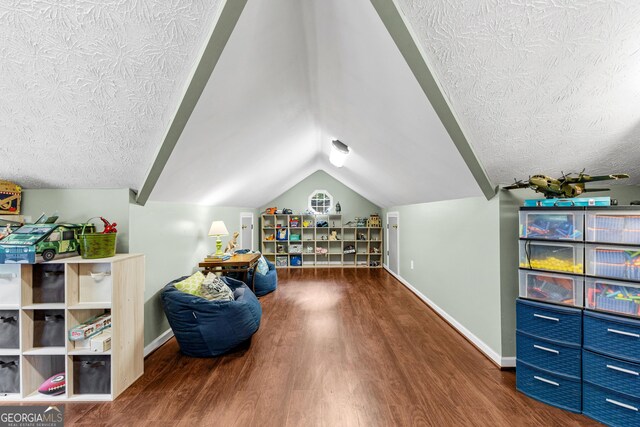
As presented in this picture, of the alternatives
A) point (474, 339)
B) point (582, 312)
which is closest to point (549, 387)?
point (582, 312)

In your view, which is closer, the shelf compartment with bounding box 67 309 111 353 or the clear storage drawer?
the clear storage drawer

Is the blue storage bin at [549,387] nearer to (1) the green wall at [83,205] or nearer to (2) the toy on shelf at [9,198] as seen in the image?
(1) the green wall at [83,205]

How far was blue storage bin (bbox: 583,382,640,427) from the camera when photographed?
1.43 metres

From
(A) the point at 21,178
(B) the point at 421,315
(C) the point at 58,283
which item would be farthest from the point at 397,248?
(A) the point at 21,178

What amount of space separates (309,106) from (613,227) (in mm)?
2550

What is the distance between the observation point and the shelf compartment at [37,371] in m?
1.73

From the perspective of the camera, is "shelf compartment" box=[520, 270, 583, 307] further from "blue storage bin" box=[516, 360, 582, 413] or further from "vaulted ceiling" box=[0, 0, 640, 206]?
"vaulted ceiling" box=[0, 0, 640, 206]

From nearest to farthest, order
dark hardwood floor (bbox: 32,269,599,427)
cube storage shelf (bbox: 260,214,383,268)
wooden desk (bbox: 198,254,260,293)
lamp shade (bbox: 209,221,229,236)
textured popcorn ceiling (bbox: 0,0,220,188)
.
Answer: textured popcorn ceiling (bbox: 0,0,220,188)
dark hardwood floor (bbox: 32,269,599,427)
wooden desk (bbox: 198,254,260,293)
lamp shade (bbox: 209,221,229,236)
cube storage shelf (bbox: 260,214,383,268)

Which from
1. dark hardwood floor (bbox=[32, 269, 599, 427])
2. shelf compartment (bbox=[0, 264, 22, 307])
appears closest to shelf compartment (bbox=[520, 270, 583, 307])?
dark hardwood floor (bbox=[32, 269, 599, 427])

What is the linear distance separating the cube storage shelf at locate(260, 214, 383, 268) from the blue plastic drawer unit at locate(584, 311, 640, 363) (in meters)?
4.60

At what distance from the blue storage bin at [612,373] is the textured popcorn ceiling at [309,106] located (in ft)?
4.48

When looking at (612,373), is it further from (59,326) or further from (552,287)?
(59,326)

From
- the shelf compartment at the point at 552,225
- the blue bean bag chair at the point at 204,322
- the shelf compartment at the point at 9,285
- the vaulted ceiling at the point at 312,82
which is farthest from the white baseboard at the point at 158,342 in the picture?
the shelf compartment at the point at 552,225

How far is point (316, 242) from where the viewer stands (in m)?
6.30
